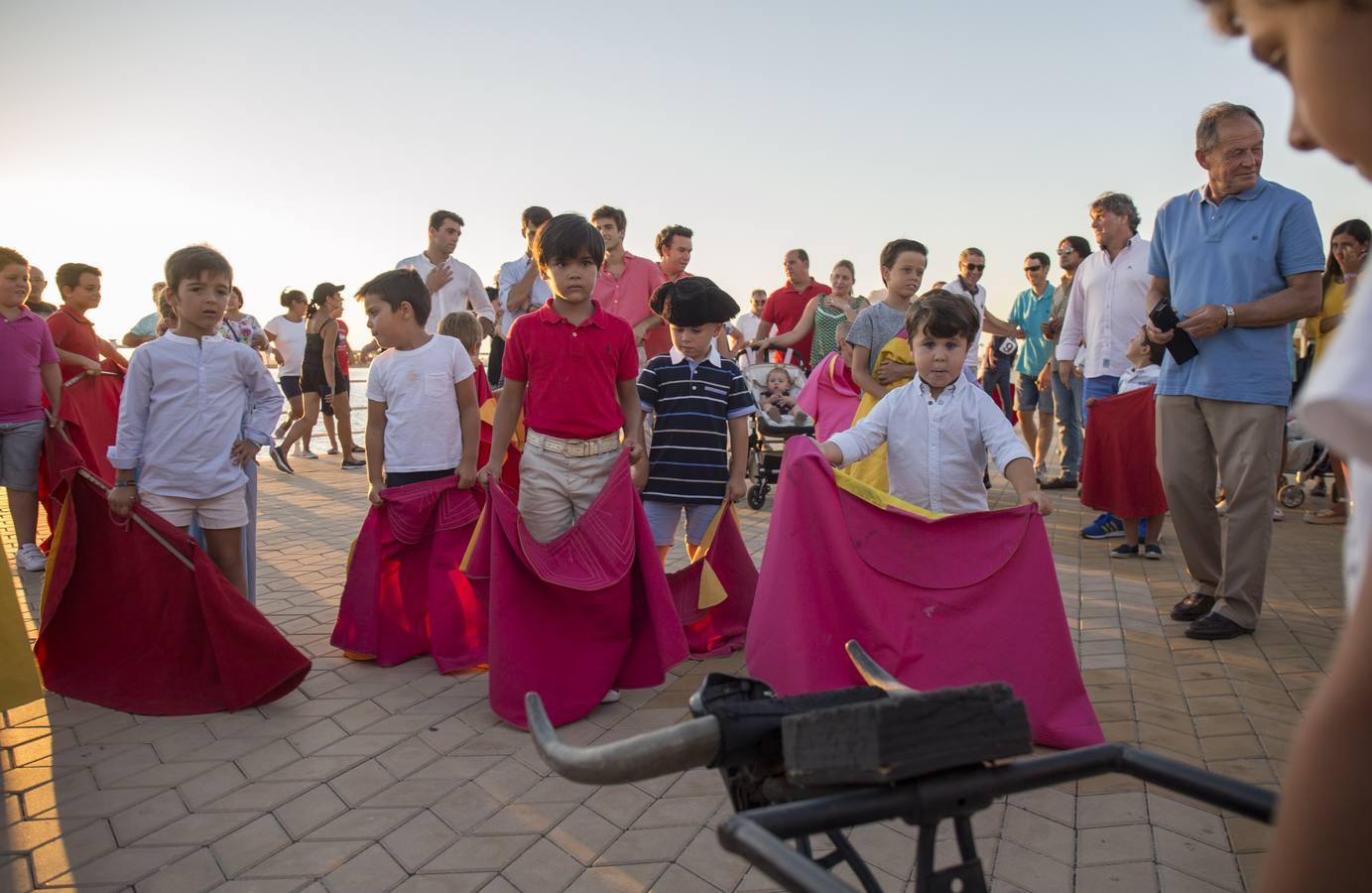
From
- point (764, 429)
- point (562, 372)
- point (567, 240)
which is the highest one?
point (567, 240)

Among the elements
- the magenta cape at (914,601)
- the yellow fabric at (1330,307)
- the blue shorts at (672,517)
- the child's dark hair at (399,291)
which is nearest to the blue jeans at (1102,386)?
the yellow fabric at (1330,307)

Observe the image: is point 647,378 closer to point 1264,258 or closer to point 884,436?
point 884,436

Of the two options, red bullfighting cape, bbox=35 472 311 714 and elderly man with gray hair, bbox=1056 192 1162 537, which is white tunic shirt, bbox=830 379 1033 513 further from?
elderly man with gray hair, bbox=1056 192 1162 537

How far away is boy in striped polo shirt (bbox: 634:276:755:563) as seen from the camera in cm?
503

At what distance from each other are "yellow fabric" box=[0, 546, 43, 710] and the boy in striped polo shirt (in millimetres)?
2689

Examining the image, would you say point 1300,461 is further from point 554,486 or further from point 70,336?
point 70,336

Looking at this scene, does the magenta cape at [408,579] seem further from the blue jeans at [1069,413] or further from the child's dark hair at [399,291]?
the blue jeans at [1069,413]

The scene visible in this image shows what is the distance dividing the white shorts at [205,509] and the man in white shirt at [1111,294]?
5754mm

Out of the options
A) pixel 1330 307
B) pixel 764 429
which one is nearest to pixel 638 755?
pixel 764 429

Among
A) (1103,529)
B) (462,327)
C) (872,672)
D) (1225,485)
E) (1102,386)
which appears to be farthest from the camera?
(1103,529)

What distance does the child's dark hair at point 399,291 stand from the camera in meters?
4.93

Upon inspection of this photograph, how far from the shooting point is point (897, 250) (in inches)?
240

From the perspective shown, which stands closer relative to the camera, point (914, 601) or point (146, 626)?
point (914, 601)

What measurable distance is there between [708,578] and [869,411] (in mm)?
1313
